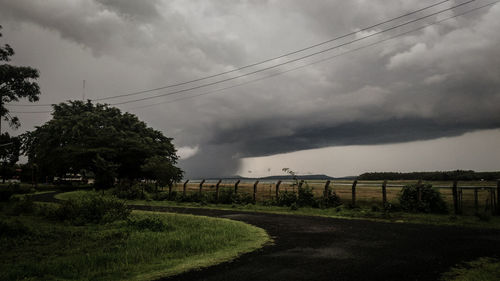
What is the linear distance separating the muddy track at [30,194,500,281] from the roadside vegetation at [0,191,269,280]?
2.83ft

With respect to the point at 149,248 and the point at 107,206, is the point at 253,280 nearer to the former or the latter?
the point at 149,248

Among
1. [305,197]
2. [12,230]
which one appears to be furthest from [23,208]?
[305,197]

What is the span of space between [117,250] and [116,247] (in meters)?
0.31

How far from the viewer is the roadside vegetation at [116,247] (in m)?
7.02

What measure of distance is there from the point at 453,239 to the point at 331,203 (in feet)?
37.7

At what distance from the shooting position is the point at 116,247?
29.9ft

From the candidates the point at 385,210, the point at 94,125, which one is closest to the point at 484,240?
the point at 385,210

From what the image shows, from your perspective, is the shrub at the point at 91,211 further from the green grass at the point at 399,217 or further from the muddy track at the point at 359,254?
the green grass at the point at 399,217

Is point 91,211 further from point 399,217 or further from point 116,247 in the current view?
point 399,217

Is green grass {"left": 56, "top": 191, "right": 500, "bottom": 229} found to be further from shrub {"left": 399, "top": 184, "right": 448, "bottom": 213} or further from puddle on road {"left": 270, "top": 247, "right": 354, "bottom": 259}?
puddle on road {"left": 270, "top": 247, "right": 354, "bottom": 259}

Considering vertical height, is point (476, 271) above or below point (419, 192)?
below

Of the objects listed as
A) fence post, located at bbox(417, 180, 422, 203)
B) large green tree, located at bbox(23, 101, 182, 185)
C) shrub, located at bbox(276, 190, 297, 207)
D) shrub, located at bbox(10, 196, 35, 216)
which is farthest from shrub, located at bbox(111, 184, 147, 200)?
fence post, located at bbox(417, 180, 422, 203)

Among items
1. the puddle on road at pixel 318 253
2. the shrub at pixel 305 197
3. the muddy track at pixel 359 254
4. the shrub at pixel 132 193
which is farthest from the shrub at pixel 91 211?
the shrub at pixel 132 193

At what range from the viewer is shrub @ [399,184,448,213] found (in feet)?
58.0
